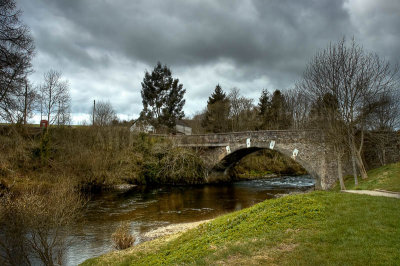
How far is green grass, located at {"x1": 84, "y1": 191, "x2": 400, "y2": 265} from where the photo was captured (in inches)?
194

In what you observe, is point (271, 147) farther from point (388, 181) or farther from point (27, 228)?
point (27, 228)

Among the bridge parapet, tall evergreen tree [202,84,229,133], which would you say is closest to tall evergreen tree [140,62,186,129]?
tall evergreen tree [202,84,229,133]

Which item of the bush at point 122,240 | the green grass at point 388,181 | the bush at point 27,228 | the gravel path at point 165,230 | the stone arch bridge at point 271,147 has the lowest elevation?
the gravel path at point 165,230

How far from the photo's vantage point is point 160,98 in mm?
40094

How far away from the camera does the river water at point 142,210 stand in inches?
401

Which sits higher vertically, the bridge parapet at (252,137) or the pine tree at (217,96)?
the pine tree at (217,96)

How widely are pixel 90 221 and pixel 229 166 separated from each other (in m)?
19.7

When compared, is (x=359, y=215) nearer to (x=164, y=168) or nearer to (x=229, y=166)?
(x=164, y=168)

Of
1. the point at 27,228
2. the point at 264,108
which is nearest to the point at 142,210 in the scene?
the point at 27,228

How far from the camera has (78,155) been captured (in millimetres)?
22766

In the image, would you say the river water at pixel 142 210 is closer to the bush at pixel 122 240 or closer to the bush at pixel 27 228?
the bush at pixel 122 240

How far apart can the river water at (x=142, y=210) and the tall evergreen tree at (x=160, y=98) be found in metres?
17.2

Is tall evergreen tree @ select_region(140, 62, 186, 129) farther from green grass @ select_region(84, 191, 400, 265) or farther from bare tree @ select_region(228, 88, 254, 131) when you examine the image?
green grass @ select_region(84, 191, 400, 265)

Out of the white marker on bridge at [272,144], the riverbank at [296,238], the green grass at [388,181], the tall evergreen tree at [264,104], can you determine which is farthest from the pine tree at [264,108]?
the riverbank at [296,238]
